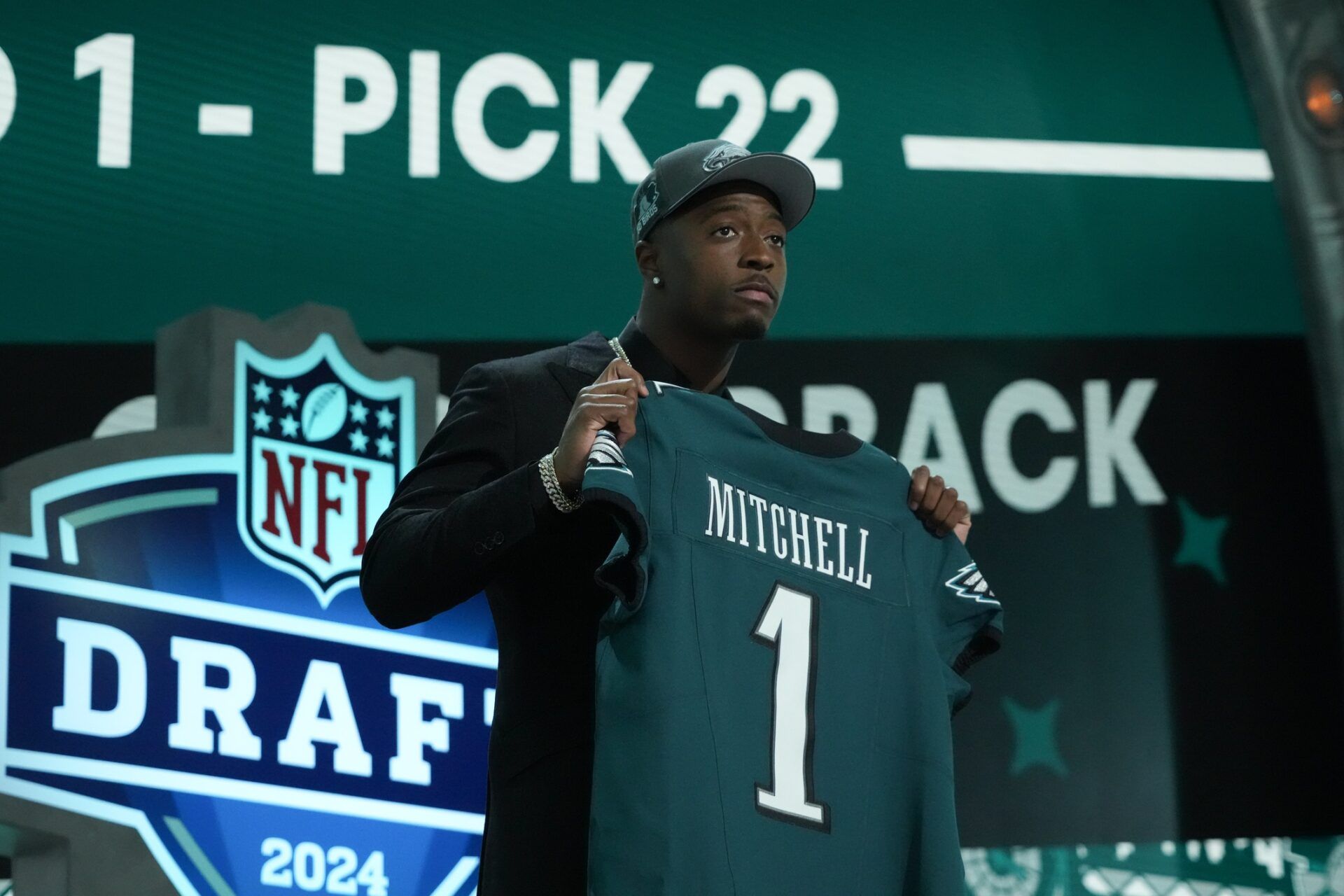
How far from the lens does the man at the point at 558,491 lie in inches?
49.1

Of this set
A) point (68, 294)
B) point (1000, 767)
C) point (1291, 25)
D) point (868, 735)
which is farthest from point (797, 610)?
point (1291, 25)

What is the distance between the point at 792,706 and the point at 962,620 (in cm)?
23

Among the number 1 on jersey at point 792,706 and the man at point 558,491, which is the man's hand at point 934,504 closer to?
the man at point 558,491

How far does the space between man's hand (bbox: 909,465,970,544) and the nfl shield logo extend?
1193 mm

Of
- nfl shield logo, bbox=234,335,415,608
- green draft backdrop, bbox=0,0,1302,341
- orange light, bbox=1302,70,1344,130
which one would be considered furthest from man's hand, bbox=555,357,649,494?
orange light, bbox=1302,70,1344,130

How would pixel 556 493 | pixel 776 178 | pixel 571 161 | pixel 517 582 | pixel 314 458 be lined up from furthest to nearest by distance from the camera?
pixel 571 161
pixel 314 458
pixel 776 178
pixel 517 582
pixel 556 493

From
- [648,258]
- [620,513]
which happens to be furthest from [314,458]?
[620,513]

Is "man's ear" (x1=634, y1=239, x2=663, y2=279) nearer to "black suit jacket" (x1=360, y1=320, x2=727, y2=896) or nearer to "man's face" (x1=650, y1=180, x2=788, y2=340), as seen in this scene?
"man's face" (x1=650, y1=180, x2=788, y2=340)

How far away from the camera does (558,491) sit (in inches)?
48.8

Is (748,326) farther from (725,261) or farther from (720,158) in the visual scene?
(720,158)

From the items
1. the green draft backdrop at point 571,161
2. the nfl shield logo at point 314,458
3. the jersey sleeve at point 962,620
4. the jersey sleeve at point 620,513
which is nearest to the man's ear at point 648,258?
the jersey sleeve at point 620,513

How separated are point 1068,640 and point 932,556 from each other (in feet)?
5.39

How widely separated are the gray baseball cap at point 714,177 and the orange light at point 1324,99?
2049 millimetres

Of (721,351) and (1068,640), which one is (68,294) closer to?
(721,351)
